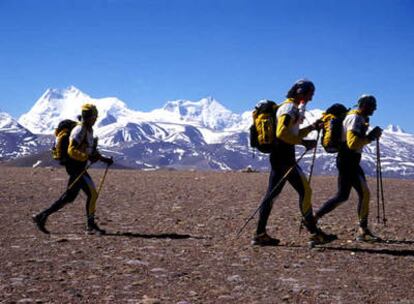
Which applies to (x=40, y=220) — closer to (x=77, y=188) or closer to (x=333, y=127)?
(x=77, y=188)

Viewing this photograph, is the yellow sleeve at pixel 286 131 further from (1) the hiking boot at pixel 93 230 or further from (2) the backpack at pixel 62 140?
(2) the backpack at pixel 62 140

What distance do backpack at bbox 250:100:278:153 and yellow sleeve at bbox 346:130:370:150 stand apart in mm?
1592

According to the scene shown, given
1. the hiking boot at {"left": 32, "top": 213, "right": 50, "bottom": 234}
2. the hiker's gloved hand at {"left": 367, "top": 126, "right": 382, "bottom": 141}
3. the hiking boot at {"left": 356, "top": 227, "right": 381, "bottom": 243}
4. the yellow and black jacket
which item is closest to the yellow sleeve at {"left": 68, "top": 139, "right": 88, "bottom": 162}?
the hiking boot at {"left": 32, "top": 213, "right": 50, "bottom": 234}

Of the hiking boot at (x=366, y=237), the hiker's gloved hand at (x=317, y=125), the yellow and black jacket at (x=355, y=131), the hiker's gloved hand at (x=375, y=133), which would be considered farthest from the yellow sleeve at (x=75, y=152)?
the hiking boot at (x=366, y=237)

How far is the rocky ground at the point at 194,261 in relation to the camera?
6.92 meters

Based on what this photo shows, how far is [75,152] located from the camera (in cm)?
1123

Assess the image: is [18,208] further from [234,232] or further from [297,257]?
[297,257]

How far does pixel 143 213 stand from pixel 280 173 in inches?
248

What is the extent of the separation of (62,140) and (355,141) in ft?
19.7

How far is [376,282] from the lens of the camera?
758 centimetres

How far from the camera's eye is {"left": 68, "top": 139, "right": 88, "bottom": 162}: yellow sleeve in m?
11.2

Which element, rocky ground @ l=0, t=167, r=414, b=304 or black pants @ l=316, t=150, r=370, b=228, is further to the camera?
black pants @ l=316, t=150, r=370, b=228

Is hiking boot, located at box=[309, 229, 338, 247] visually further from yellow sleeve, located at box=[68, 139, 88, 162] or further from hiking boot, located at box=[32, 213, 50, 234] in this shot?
hiking boot, located at box=[32, 213, 50, 234]

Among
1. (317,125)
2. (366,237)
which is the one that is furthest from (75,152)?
(366,237)
